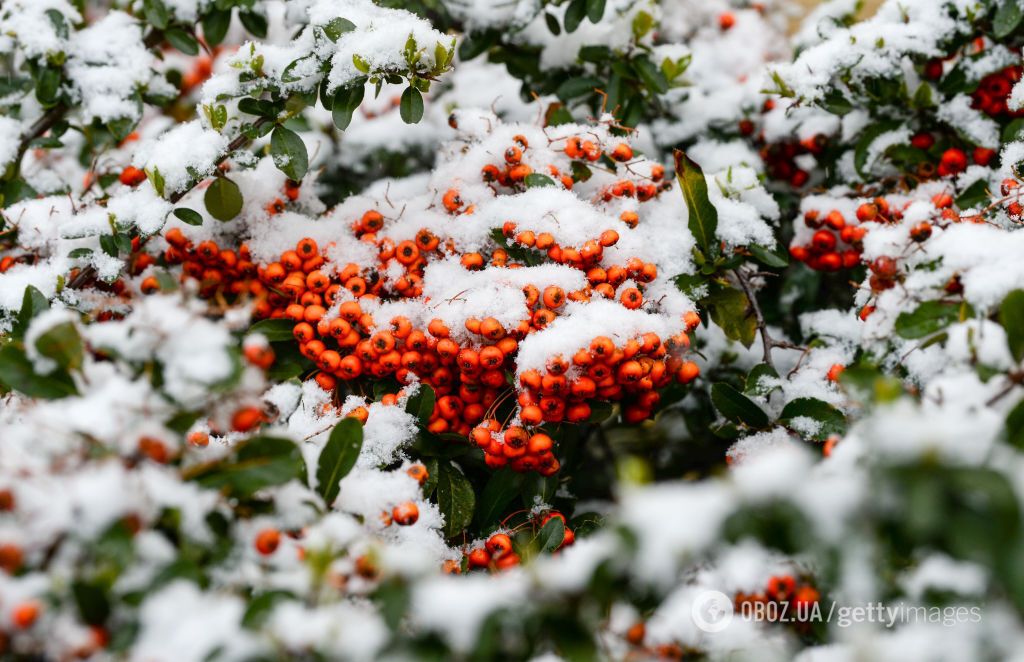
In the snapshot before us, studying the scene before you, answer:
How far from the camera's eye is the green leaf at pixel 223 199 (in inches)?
94.1

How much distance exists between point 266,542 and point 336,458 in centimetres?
28

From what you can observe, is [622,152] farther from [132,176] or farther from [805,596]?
[132,176]

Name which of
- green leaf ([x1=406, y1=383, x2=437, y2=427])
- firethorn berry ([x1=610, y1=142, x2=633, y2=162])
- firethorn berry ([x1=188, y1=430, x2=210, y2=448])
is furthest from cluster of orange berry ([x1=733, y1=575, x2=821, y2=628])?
firethorn berry ([x1=610, y1=142, x2=633, y2=162])

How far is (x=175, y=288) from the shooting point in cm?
140

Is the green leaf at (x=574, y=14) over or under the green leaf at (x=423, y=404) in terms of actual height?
over

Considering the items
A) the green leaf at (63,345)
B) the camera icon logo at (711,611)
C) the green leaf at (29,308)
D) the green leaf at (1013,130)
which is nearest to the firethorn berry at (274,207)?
the green leaf at (29,308)

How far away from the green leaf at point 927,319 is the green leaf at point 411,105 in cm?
141

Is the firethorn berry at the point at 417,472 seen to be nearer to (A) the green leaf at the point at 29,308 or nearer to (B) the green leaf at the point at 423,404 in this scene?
→ (B) the green leaf at the point at 423,404

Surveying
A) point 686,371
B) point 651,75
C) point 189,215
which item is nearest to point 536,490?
point 686,371

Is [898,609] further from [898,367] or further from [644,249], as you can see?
[644,249]

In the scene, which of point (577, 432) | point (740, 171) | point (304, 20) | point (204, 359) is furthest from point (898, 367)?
point (304, 20)

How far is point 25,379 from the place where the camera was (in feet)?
4.93

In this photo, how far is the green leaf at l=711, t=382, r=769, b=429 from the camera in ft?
7.16

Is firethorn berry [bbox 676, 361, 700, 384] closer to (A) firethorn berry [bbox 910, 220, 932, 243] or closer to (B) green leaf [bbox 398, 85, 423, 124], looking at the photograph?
(A) firethorn berry [bbox 910, 220, 932, 243]
